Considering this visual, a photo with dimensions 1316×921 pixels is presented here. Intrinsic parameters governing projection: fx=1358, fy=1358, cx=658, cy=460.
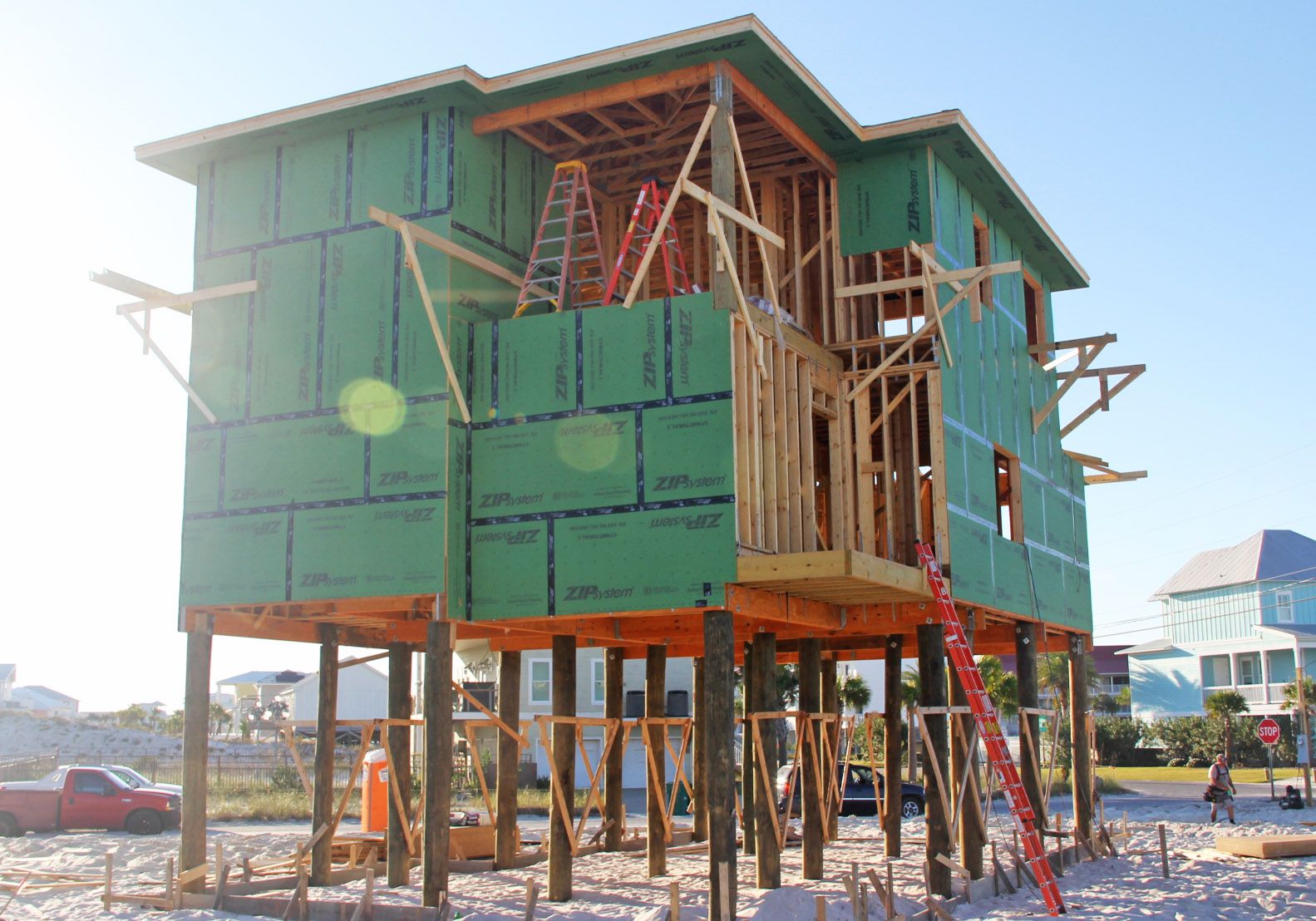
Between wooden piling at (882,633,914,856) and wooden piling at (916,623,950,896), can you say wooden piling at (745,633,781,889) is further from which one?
wooden piling at (882,633,914,856)

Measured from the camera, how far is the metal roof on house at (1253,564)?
68.3 m

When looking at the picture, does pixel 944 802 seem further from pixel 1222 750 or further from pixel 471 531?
pixel 1222 750

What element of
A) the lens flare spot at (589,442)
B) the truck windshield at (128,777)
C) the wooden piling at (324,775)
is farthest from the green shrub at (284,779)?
the lens flare spot at (589,442)

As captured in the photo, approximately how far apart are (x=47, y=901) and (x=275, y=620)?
5.07 meters

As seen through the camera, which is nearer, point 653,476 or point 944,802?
point 653,476

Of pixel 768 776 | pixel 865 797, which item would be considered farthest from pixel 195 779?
pixel 865 797

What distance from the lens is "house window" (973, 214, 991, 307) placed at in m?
23.2

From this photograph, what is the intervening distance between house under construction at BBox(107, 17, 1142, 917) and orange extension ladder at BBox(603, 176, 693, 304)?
121mm

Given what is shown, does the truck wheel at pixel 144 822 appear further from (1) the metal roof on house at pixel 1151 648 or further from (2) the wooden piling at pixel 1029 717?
(1) the metal roof on house at pixel 1151 648

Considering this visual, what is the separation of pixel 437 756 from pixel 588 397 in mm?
5053

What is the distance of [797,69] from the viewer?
1880 cm

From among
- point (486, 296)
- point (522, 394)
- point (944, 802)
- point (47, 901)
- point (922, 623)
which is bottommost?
point (47, 901)

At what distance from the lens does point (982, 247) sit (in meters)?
24.3

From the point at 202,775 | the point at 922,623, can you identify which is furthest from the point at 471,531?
the point at 922,623
